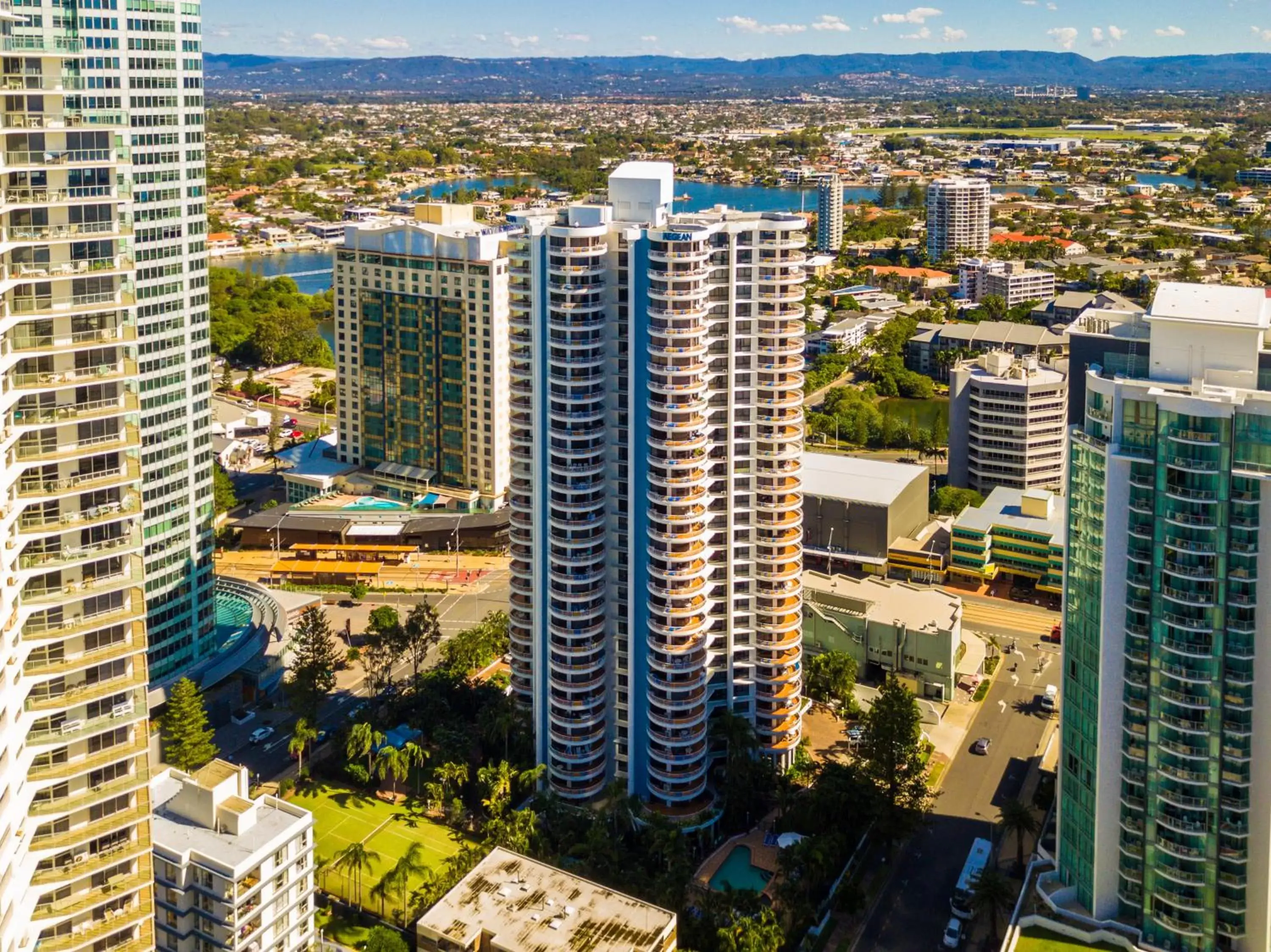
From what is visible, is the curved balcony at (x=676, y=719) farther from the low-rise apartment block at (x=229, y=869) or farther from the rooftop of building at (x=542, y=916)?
the low-rise apartment block at (x=229, y=869)

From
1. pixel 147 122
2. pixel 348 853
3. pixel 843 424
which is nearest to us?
pixel 348 853

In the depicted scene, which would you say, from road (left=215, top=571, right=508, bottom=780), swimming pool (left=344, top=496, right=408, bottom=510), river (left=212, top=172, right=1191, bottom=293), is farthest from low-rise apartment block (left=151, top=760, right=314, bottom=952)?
river (left=212, top=172, right=1191, bottom=293)

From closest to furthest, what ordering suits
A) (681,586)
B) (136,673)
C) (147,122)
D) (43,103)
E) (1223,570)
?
(43,103), (136,673), (1223,570), (681,586), (147,122)

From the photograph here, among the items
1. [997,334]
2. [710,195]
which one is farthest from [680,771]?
[710,195]

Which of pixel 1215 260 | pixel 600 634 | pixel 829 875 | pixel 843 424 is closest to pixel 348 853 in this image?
pixel 600 634

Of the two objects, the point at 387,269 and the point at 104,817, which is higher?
the point at 387,269

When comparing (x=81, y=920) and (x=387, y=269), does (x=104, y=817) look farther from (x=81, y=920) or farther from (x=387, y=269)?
(x=387, y=269)

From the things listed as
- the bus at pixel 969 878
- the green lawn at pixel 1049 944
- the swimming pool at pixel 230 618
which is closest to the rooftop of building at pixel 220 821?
the green lawn at pixel 1049 944

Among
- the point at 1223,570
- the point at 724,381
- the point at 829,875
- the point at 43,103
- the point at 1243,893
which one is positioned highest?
the point at 43,103
